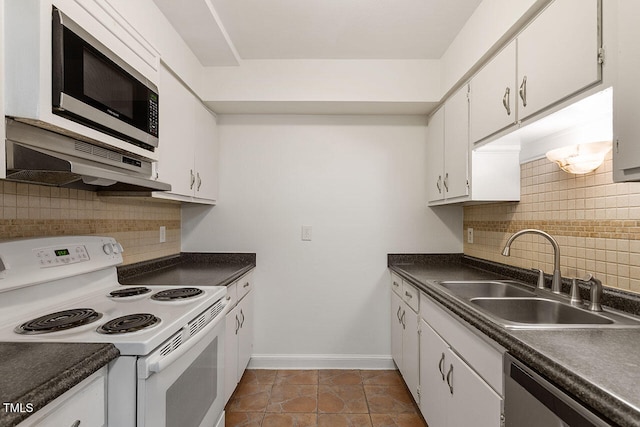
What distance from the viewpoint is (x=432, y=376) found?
171 cm

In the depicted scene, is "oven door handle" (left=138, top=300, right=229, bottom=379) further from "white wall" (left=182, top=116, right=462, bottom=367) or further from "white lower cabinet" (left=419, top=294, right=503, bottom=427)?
"white wall" (left=182, top=116, right=462, bottom=367)

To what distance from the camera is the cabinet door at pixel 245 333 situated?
2.29 m

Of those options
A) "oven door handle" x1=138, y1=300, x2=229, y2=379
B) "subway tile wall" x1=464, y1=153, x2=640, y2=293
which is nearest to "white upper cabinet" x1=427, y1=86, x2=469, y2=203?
"subway tile wall" x1=464, y1=153, x2=640, y2=293

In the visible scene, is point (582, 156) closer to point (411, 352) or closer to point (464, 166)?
point (464, 166)

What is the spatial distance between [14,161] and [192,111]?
1.45 meters

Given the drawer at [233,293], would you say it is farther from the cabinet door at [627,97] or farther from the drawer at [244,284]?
the cabinet door at [627,97]

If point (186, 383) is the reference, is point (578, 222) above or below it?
above

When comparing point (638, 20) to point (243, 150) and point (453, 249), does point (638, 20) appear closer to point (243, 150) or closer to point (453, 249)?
point (453, 249)

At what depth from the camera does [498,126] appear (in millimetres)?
1608

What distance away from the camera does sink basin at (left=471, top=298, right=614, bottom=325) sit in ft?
4.54

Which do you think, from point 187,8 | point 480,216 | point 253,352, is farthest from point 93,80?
point 480,216

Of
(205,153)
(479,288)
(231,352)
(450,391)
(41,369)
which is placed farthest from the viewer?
(205,153)

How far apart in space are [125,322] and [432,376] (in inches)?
59.1

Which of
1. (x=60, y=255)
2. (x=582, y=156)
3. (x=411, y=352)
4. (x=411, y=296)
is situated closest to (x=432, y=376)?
(x=411, y=352)
